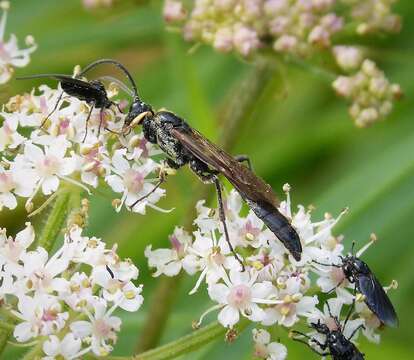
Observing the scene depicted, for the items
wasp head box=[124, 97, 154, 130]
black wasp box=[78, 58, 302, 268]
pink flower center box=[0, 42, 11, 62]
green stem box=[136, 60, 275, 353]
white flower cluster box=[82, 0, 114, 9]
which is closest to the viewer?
black wasp box=[78, 58, 302, 268]

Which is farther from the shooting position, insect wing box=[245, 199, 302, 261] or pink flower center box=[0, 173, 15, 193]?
pink flower center box=[0, 173, 15, 193]

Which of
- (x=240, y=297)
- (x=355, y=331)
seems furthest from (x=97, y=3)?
(x=355, y=331)

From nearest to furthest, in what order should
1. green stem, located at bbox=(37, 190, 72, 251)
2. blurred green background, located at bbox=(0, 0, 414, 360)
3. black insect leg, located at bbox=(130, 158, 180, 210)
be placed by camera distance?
green stem, located at bbox=(37, 190, 72, 251), black insect leg, located at bbox=(130, 158, 180, 210), blurred green background, located at bbox=(0, 0, 414, 360)

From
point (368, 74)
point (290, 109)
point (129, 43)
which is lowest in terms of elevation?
point (368, 74)

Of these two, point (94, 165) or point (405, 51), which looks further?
point (405, 51)

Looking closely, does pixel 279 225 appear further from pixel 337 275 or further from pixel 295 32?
pixel 295 32

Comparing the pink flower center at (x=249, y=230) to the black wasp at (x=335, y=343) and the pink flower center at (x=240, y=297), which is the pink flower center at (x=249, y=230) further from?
the black wasp at (x=335, y=343)

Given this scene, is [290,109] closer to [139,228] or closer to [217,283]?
[139,228]

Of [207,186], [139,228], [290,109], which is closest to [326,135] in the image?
[290,109]

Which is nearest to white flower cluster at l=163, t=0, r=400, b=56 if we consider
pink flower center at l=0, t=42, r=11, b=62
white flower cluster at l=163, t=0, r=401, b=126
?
white flower cluster at l=163, t=0, r=401, b=126

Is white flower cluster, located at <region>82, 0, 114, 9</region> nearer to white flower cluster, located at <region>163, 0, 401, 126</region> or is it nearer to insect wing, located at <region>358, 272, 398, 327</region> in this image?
white flower cluster, located at <region>163, 0, 401, 126</region>
